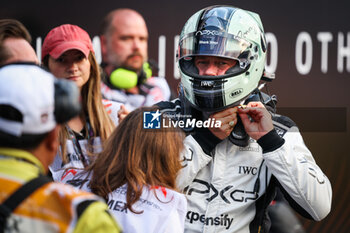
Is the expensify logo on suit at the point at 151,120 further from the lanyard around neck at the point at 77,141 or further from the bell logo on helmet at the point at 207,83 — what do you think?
the lanyard around neck at the point at 77,141

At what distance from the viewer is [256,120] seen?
2.45 m

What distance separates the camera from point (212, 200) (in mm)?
2383

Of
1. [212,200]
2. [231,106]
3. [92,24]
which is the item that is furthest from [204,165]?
[92,24]

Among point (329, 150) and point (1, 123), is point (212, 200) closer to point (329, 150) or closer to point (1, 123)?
point (1, 123)

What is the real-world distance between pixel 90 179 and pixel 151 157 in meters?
0.25

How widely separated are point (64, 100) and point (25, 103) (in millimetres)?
109

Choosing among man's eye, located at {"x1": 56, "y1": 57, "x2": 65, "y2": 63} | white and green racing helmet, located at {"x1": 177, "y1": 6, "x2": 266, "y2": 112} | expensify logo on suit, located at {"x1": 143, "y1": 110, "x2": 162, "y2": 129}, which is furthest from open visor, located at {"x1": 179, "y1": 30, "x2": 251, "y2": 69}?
man's eye, located at {"x1": 56, "y1": 57, "x2": 65, "y2": 63}

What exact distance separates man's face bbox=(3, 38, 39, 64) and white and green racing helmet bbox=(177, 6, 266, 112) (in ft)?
2.23

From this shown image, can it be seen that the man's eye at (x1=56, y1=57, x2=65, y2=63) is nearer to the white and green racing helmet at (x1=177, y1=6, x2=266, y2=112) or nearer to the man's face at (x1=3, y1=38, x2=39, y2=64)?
the man's face at (x1=3, y1=38, x2=39, y2=64)

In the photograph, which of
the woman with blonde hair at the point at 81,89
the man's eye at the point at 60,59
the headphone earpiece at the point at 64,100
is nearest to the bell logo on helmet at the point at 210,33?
the woman with blonde hair at the point at 81,89

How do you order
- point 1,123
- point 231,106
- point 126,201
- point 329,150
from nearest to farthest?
point 1,123, point 126,201, point 231,106, point 329,150

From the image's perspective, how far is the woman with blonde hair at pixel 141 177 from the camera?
6.99ft

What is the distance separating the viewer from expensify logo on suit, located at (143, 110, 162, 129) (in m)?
2.29

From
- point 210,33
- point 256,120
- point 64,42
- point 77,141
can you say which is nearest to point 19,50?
point 64,42
